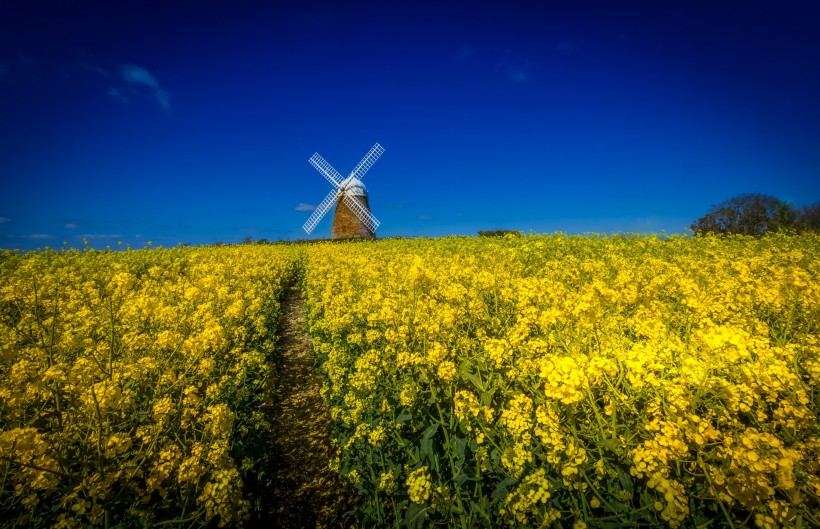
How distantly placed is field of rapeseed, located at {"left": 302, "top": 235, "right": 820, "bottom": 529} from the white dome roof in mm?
38440

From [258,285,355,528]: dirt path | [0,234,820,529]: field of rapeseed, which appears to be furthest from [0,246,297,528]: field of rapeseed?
[258,285,355,528]: dirt path

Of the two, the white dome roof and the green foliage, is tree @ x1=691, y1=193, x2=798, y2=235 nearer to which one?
the green foliage

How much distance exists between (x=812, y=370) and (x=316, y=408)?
615 centimetres

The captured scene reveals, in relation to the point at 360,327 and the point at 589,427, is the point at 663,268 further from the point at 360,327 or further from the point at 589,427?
the point at 360,327

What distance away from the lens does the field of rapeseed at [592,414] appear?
2090 mm

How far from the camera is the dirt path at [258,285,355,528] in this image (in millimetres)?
3949

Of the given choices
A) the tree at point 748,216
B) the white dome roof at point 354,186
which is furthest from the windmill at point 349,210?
the tree at point 748,216

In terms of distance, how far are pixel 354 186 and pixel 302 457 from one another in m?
41.1

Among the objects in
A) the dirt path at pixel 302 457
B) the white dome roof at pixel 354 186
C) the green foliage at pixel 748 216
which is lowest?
the dirt path at pixel 302 457

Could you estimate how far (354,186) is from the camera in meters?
43.5

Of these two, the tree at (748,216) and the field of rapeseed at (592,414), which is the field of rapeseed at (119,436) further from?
the tree at (748,216)

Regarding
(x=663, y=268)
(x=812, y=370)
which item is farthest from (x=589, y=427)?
(x=663, y=268)

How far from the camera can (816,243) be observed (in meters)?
11.3

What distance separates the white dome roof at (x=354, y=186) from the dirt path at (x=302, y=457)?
36.8 metres
